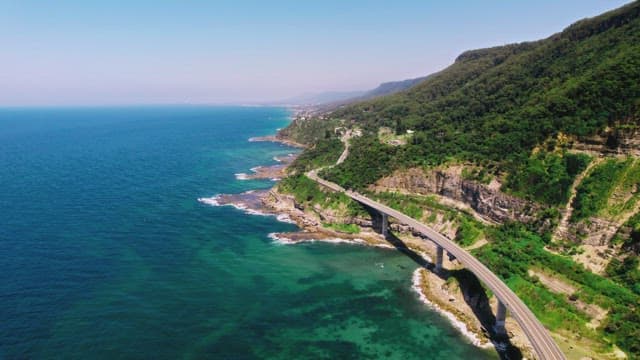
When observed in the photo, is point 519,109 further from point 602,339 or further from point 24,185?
point 24,185

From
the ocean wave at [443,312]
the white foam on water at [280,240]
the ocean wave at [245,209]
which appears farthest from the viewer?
the ocean wave at [245,209]

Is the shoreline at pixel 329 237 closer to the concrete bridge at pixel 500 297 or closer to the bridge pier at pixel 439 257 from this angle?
the bridge pier at pixel 439 257

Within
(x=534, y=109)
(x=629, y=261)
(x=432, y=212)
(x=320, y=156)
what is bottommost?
(x=432, y=212)

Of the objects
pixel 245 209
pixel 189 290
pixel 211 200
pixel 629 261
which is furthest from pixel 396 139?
pixel 189 290

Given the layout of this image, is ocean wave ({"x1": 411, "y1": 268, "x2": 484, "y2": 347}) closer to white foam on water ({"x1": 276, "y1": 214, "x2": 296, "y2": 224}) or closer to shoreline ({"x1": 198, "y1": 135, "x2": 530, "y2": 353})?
shoreline ({"x1": 198, "y1": 135, "x2": 530, "y2": 353})

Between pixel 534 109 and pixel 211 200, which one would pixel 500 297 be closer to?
pixel 534 109

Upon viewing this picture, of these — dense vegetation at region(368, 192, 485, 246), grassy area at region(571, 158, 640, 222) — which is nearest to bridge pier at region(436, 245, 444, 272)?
dense vegetation at region(368, 192, 485, 246)

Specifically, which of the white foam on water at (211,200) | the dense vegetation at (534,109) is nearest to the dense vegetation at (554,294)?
the dense vegetation at (534,109)
